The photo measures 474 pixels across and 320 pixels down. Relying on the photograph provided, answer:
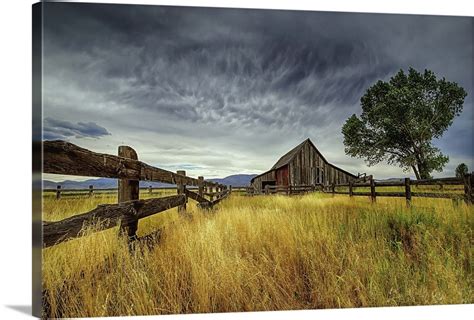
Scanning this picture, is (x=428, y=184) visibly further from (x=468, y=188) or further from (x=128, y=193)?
(x=128, y=193)

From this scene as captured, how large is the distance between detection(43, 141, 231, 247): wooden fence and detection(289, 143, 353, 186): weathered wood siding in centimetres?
179

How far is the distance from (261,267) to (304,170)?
3714 millimetres

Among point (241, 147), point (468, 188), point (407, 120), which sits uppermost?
point (407, 120)

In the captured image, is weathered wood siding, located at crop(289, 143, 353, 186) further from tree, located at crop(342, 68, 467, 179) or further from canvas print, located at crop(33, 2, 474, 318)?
tree, located at crop(342, 68, 467, 179)

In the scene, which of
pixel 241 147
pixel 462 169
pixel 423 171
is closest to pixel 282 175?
pixel 241 147

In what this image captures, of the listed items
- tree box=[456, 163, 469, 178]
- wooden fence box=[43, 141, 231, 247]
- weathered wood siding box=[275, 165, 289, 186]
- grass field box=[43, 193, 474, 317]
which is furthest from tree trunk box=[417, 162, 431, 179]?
wooden fence box=[43, 141, 231, 247]

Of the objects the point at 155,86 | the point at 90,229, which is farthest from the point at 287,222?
the point at 90,229

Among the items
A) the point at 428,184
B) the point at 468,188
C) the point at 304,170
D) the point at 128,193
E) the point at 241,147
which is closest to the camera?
the point at 128,193

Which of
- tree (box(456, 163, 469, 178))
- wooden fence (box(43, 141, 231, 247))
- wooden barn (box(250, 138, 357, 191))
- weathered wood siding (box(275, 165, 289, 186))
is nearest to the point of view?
wooden fence (box(43, 141, 231, 247))

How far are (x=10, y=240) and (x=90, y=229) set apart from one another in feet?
3.22

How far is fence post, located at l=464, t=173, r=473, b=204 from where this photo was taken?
3.55 meters

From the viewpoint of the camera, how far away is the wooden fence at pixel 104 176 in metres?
1.98

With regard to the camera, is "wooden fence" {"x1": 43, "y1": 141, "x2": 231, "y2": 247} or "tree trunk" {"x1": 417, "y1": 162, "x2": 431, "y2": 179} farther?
"tree trunk" {"x1": 417, "y1": 162, "x2": 431, "y2": 179}

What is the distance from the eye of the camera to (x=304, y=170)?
6414mm
